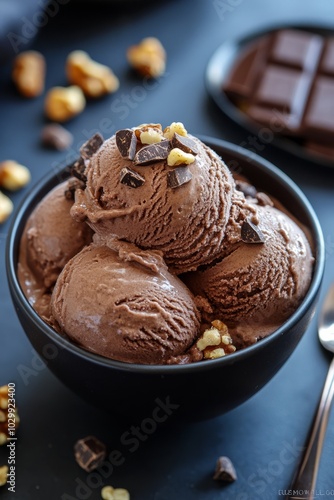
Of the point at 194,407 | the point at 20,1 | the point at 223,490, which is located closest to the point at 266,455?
the point at 223,490

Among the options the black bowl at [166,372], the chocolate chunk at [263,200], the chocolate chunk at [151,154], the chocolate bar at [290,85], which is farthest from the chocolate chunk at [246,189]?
the chocolate bar at [290,85]

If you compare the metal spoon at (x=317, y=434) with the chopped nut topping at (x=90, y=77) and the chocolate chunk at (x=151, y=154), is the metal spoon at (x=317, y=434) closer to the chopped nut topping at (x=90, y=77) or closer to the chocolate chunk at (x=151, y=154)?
the chocolate chunk at (x=151, y=154)

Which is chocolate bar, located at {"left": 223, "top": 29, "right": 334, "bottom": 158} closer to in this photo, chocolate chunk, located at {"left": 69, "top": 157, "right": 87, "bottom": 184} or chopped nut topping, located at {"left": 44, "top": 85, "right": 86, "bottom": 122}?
chopped nut topping, located at {"left": 44, "top": 85, "right": 86, "bottom": 122}

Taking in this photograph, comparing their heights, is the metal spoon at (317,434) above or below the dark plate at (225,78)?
below

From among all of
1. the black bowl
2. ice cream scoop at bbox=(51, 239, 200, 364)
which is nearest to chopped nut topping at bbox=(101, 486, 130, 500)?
the black bowl

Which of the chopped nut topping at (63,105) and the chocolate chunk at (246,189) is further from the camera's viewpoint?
the chopped nut topping at (63,105)

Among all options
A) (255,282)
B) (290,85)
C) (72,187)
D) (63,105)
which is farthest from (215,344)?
(290,85)

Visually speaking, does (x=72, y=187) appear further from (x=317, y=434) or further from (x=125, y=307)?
(x=317, y=434)
